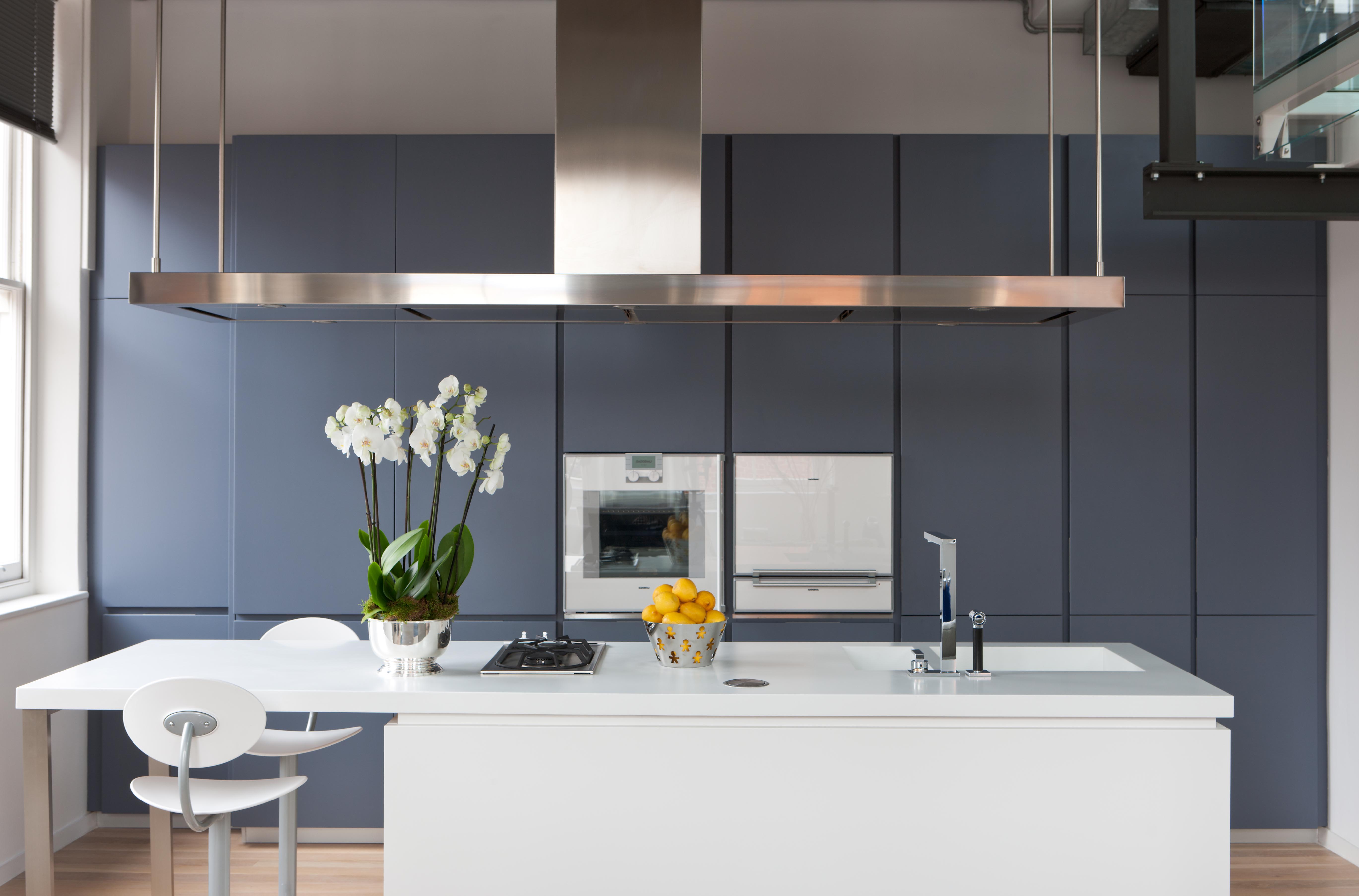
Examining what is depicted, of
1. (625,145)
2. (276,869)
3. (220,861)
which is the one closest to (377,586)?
(220,861)

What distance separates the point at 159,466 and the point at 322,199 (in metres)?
1.23

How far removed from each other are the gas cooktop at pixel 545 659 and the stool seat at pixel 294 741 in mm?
464

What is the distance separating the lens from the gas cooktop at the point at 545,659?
245 centimetres

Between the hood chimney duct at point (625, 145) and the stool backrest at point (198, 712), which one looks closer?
the stool backrest at point (198, 712)

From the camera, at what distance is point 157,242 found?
8.45 ft

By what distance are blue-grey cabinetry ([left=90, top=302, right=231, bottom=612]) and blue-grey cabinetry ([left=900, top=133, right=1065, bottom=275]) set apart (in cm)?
273

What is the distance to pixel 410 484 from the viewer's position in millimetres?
2561

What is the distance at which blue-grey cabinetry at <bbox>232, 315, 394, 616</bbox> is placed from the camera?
11.6ft

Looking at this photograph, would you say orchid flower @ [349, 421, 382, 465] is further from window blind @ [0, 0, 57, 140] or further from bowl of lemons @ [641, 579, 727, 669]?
window blind @ [0, 0, 57, 140]

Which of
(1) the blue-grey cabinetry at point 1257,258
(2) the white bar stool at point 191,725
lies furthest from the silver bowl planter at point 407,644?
(1) the blue-grey cabinetry at point 1257,258

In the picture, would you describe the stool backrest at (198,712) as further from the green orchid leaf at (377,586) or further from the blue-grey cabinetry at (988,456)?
the blue-grey cabinetry at (988,456)

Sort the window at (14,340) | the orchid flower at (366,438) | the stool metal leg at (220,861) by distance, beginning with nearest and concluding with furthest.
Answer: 1. the stool metal leg at (220,861)
2. the orchid flower at (366,438)
3. the window at (14,340)

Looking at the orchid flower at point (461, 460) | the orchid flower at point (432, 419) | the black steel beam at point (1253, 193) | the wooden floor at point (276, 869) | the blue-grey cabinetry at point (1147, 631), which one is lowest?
the wooden floor at point (276, 869)

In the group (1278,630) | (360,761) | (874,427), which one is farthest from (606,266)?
(1278,630)
